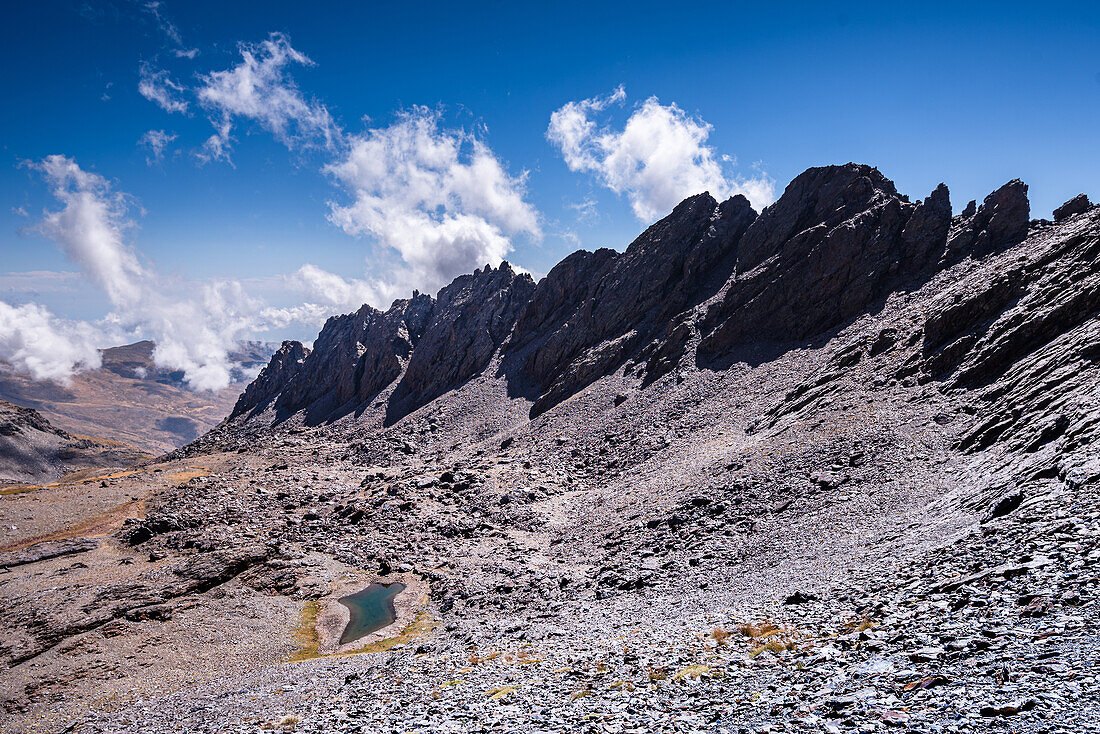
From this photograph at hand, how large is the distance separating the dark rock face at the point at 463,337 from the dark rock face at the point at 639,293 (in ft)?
53.8

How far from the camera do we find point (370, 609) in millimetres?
42750

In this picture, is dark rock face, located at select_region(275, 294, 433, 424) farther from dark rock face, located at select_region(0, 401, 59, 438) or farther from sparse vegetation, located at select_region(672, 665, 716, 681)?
sparse vegetation, located at select_region(672, 665, 716, 681)

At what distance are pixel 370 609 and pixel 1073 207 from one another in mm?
97915

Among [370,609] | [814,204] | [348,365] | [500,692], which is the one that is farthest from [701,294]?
[348,365]

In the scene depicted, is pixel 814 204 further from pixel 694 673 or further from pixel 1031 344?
pixel 694 673

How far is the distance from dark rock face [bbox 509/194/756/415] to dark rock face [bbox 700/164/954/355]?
10551 millimetres

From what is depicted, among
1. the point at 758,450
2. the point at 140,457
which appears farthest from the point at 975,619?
the point at 140,457

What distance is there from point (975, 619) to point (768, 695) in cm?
667

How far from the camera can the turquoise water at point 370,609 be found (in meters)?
39.7

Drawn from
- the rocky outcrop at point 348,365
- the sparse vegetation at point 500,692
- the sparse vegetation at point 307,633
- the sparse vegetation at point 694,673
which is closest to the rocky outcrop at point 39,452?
the rocky outcrop at point 348,365

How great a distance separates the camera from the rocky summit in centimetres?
1576

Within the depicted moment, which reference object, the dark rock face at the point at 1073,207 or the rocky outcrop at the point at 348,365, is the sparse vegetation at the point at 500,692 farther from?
the rocky outcrop at the point at 348,365

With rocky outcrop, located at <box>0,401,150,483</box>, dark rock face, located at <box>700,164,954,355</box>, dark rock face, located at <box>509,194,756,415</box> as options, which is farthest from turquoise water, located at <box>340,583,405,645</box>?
rocky outcrop, located at <box>0,401,150,483</box>

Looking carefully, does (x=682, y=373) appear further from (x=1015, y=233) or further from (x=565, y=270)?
(x=565, y=270)
